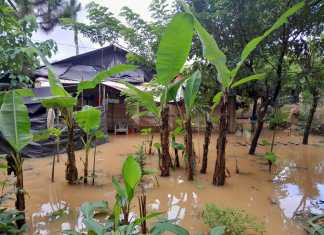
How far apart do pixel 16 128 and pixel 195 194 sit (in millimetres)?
2923

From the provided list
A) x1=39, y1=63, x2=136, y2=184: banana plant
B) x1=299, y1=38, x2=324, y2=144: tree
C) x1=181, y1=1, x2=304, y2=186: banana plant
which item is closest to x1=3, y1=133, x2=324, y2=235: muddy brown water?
x1=39, y1=63, x2=136, y2=184: banana plant

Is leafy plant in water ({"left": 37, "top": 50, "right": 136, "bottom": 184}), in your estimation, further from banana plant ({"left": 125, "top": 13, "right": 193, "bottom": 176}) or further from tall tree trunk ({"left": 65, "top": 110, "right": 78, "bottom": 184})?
banana plant ({"left": 125, "top": 13, "right": 193, "bottom": 176})

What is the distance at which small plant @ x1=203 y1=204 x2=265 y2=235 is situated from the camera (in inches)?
118

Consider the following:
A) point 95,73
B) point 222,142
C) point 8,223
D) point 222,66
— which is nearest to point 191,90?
point 222,66

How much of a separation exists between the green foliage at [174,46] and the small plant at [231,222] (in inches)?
75.0

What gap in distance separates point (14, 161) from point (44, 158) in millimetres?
4327

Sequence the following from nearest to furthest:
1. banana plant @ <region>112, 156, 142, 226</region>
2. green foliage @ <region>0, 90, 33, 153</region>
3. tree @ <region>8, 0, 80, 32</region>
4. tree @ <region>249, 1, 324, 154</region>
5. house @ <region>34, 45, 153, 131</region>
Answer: banana plant @ <region>112, 156, 142, 226</region>, green foliage @ <region>0, 90, 33, 153</region>, tree @ <region>249, 1, 324, 154</region>, house @ <region>34, 45, 153, 131</region>, tree @ <region>8, 0, 80, 32</region>

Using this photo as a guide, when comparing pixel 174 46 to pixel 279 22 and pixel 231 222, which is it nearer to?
pixel 279 22

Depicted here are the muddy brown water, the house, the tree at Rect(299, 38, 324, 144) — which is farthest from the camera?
the house

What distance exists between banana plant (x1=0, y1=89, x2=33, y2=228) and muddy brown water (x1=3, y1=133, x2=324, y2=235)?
0.69 m

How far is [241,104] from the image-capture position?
622 inches

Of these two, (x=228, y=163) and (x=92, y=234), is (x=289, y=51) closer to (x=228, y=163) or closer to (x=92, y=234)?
(x=228, y=163)

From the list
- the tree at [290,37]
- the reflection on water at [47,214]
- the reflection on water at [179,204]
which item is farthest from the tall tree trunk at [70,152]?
the tree at [290,37]

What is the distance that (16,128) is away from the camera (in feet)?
9.36
